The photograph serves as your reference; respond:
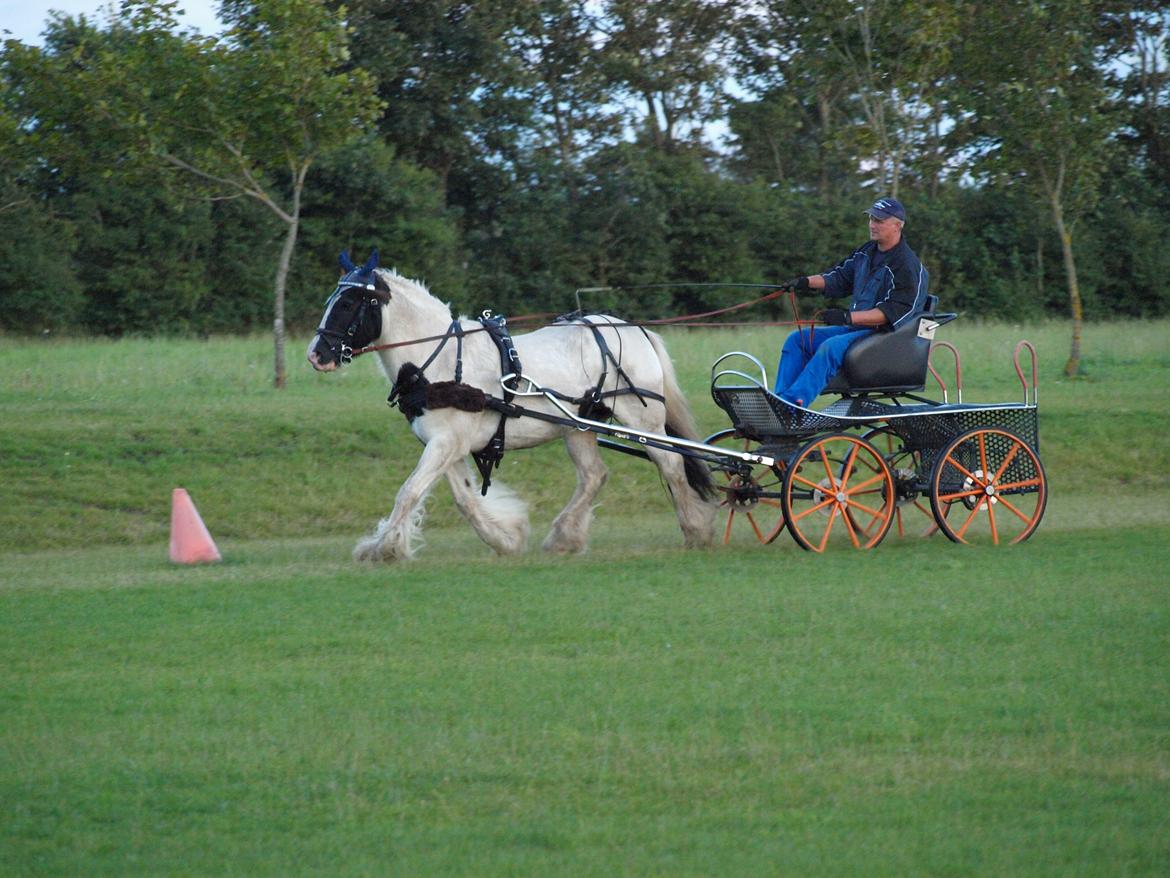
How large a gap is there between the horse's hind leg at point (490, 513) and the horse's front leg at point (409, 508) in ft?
0.90

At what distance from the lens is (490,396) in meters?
10.4

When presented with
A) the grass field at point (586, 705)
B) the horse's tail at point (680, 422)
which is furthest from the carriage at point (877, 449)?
the grass field at point (586, 705)

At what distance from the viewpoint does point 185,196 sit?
2109 cm

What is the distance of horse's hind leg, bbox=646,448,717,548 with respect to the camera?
36.4ft

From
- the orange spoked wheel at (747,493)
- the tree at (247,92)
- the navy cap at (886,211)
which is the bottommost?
the orange spoked wheel at (747,493)

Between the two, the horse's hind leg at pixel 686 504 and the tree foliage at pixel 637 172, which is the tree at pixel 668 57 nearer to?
the tree foliage at pixel 637 172

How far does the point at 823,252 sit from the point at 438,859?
36.7 m

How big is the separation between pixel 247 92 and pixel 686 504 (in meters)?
10.4

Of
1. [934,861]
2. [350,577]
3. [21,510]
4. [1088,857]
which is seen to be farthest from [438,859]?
[21,510]

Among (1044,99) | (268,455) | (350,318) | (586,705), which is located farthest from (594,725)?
(1044,99)

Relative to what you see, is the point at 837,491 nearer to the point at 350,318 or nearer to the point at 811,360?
the point at 811,360

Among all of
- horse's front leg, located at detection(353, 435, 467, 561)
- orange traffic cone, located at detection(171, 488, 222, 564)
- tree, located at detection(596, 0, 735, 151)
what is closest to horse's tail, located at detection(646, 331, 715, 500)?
horse's front leg, located at detection(353, 435, 467, 561)

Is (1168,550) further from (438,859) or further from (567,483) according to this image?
(438,859)

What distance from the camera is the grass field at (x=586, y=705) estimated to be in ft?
15.4
